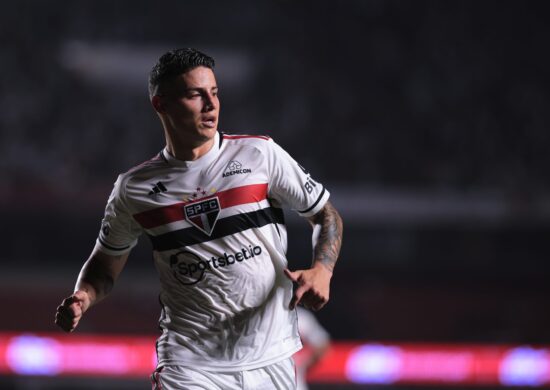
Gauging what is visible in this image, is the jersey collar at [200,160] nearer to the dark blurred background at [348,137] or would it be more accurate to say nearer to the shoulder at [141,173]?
the shoulder at [141,173]

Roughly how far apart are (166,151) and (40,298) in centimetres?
644

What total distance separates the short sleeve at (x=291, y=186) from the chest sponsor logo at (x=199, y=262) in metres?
0.22

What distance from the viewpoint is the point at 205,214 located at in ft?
8.49

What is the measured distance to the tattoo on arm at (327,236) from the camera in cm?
265

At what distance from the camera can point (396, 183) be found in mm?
10422

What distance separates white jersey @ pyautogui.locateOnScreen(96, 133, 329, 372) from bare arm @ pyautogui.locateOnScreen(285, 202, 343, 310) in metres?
0.14

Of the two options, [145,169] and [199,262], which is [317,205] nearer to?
[199,262]

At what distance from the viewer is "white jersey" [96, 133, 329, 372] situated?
259cm

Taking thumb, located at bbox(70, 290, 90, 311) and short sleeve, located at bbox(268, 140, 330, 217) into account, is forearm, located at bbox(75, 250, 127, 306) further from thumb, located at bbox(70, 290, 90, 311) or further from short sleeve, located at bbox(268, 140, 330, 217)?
short sleeve, located at bbox(268, 140, 330, 217)

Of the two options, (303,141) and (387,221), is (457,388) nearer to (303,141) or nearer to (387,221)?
(387,221)

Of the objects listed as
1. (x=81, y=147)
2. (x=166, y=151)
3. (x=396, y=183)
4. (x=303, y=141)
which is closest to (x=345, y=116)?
(x=303, y=141)

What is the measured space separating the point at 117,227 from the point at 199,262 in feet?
1.22

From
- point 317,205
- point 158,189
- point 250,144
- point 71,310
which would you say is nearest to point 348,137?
point 317,205

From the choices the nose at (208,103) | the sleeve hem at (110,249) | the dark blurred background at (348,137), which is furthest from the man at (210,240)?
the dark blurred background at (348,137)
